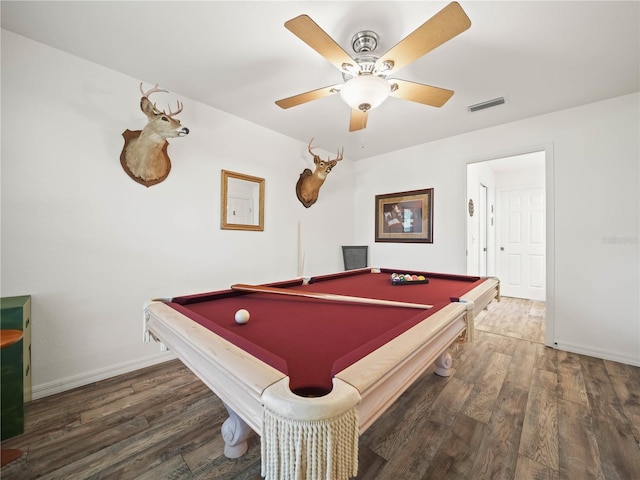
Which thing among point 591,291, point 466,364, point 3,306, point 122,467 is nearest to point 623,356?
point 591,291

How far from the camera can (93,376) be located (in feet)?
6.42

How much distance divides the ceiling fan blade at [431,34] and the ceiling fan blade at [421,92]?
176 millimetres

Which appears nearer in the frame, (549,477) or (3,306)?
(549,477)

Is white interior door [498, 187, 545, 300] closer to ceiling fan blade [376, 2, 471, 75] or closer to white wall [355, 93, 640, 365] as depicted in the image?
white wall [355, 93, 640, 365]

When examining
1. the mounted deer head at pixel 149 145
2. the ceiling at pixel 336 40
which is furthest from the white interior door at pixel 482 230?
the mounted deer head at pixel 149 145

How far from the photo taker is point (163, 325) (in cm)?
113

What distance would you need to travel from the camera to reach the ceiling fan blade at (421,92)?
5.46 ft

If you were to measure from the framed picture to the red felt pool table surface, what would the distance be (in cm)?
172

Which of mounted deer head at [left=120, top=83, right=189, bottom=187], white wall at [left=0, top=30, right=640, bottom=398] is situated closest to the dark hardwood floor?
white wall at [left=0, top=30, right=640, bottom=398]

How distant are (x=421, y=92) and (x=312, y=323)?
1706 mm

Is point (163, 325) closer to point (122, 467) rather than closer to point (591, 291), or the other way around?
point (122, 467)

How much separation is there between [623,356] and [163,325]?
3.80 metres

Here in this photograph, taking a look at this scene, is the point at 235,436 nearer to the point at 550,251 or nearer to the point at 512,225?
the point at 550,251

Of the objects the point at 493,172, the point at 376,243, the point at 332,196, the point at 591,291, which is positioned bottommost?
the point at 591,291
